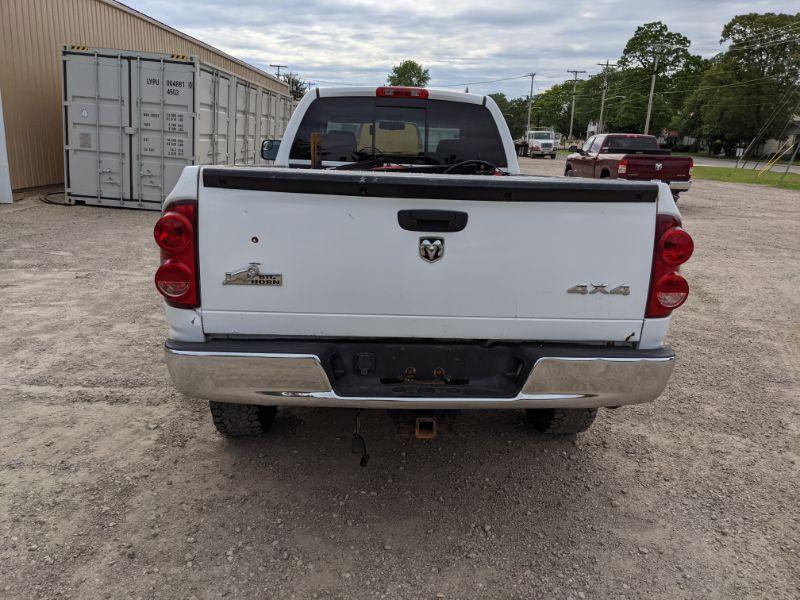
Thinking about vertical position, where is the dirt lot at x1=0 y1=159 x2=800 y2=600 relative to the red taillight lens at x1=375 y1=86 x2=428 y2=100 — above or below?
below

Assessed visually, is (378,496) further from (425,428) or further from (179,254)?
(179,254)

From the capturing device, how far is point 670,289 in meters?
2.78

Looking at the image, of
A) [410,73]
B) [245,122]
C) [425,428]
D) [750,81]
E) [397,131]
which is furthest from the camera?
[410,73]

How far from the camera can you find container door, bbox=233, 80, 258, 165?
16266 mm

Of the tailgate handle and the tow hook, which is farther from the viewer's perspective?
the tow hook

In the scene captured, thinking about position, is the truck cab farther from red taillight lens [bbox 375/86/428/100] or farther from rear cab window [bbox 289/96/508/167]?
red taillight lens [bbox 375/86/428/100]

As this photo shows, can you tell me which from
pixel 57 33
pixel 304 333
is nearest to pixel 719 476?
pixel 304 333

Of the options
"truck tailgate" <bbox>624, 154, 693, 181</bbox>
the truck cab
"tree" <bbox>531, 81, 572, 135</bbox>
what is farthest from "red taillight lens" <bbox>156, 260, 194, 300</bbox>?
"tree" <bbox>531, 81, 572, 135</bbox>

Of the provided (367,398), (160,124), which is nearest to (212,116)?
(160,124)

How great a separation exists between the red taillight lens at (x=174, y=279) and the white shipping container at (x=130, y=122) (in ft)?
35.0

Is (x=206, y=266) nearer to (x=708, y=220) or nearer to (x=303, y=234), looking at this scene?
(x=303, y=234)

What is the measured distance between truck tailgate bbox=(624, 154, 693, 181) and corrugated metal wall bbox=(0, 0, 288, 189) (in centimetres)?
1357

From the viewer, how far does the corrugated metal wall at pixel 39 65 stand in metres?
12.8

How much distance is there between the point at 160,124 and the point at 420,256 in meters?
11.4
